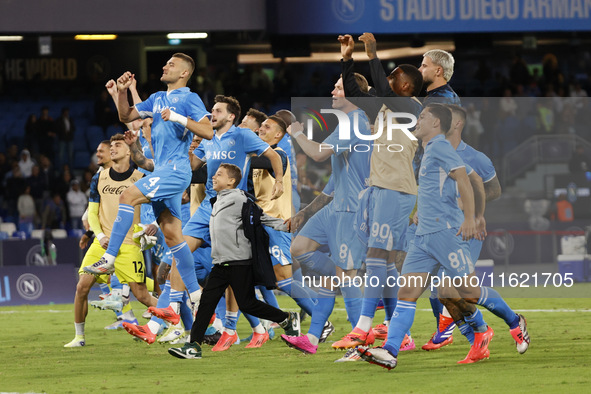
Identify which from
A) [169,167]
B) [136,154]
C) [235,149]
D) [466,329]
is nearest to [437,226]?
[466,329]

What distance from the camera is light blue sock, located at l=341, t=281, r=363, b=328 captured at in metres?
8.82

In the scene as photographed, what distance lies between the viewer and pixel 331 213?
344 inches

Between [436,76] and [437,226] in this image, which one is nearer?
[437,226]

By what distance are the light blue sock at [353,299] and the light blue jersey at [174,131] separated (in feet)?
6.02

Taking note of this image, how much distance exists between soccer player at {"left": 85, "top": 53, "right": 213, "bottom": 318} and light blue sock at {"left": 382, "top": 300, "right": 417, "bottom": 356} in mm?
2356

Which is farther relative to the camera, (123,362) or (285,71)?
(285,71)

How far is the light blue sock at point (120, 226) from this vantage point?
31.0 ft

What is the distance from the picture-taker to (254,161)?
33.0 feet

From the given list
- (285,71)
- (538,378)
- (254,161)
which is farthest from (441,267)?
(285,71)

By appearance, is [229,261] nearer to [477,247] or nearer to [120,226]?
[120,226]

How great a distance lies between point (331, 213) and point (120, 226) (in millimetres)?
2010

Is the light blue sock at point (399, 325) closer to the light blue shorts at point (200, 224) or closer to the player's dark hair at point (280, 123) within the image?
the light blue shorts at point (200, 224)

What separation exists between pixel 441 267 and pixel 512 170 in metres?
2.96

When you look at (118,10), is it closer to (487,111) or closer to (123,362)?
(487,111)
